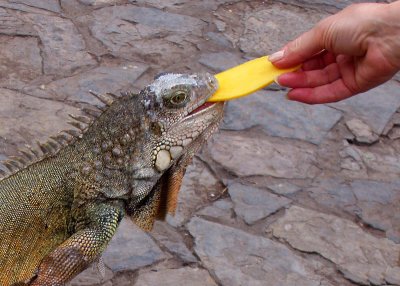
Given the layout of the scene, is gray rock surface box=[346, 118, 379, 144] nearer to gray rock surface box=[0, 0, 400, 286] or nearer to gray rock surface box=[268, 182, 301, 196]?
gray rock surface box=[0, 0, 400, 286]

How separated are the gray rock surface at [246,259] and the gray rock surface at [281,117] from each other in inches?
43.9

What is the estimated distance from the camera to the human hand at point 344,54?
2873 millimetres

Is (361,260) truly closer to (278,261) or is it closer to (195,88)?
(278,261)

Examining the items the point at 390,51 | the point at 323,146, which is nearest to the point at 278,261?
the point at 323,146

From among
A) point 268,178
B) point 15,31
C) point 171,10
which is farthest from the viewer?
point 171,10

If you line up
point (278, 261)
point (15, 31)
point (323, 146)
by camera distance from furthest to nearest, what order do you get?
1. point (15, 31)
2. point (323, 146)
3. point (278, 261)

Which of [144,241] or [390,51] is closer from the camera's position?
[390,51]

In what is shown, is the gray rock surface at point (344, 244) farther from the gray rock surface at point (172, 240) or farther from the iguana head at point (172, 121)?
the iguana head at point (172, 121)

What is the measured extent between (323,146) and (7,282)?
9.29 feet

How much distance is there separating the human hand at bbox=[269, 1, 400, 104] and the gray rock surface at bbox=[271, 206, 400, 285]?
1.30m

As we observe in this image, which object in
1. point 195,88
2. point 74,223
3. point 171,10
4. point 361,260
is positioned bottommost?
point 361,260

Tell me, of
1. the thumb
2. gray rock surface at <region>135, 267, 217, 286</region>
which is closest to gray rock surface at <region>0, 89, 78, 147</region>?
gray rock surface at <region>135, 267, 217, 286</region>

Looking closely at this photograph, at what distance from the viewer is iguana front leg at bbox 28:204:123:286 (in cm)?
269

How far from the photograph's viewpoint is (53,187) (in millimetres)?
2818
